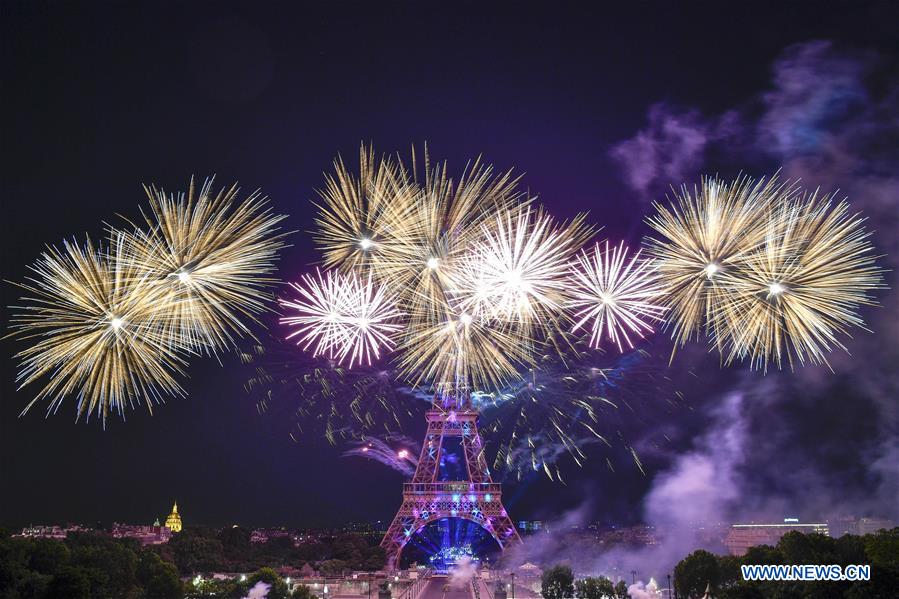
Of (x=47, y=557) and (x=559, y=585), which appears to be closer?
(x=47, y=557)

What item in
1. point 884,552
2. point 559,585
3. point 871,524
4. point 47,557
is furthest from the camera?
point 871,524

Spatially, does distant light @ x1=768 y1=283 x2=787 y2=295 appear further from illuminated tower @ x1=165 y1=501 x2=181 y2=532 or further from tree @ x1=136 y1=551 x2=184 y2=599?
illuminated tower @ x1=165 y1=501 x2=181 y2=532

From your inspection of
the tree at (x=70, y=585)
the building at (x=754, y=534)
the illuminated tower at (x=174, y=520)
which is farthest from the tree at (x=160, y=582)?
the illuminated tower at (x=174, y=520)

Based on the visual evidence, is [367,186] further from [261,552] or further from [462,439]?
[261,552]

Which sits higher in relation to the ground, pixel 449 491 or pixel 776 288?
pixel 776 288

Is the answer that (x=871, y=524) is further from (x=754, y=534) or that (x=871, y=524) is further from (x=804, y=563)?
(x=804, y=563)

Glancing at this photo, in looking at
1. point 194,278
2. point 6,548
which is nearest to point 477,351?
point 194,278

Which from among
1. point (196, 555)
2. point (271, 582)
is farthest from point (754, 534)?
point (196, 555)
